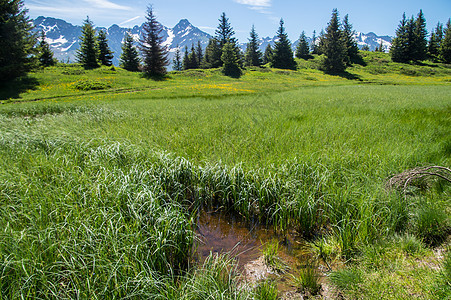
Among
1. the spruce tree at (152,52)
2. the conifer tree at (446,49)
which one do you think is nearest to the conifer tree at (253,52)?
the spruce tree at (152,52)

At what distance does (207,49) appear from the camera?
55.7m

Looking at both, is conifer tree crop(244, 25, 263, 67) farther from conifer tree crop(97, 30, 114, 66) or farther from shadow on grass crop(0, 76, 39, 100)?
shadow on grass crop(0, 76, 39, 100)

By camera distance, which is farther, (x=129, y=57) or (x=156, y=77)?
(x=129, y=57)

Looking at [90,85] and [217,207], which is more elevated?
[90,85]

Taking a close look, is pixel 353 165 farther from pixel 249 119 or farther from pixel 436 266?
pixel 249 119

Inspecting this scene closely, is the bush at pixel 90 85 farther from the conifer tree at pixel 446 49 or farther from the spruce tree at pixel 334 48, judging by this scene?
the conifer tree at pixel 446 49

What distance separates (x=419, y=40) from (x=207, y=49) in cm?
5432

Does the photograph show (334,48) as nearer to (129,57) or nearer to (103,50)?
(129,57)

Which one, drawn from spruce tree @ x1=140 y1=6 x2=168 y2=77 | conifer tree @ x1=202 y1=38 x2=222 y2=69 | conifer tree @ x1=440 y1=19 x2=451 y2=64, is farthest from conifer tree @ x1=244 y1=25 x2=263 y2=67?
conifer tree @ x1=440 y1=19 x2=451 y2=64

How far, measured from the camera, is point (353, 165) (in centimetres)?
378

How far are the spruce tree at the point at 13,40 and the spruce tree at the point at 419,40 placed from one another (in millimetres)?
78309

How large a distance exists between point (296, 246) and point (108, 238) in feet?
7.30

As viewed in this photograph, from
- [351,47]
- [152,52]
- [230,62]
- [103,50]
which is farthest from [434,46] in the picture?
[103,50]

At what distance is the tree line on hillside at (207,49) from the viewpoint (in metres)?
22.6
